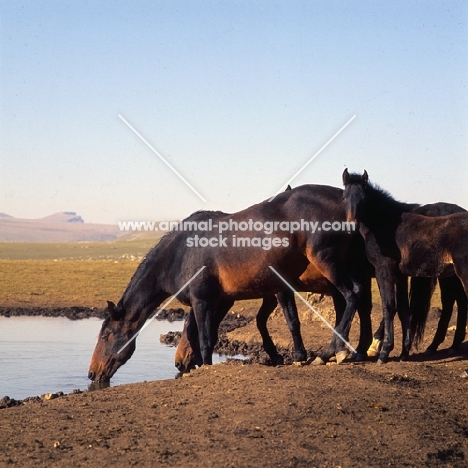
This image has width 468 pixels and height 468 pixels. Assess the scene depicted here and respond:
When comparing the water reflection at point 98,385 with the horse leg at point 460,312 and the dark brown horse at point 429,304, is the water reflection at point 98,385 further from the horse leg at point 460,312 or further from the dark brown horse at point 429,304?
the horse leg at point 460,312

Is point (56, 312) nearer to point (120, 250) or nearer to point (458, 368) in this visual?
point (458, 368)

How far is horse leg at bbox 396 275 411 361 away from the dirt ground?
1.31m

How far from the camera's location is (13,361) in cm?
1434

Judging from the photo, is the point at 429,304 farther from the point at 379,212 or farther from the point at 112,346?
the point at 112,346

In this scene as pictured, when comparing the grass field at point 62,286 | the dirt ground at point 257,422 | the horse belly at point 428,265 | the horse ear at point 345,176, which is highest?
the horse ear at point 345,176

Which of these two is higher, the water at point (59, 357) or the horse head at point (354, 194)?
the horse head at point (354, 194)

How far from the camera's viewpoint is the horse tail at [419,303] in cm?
1186

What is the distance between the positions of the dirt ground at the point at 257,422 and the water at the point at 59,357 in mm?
3308

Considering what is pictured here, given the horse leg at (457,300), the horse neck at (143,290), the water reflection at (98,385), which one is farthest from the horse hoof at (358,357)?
the water reflection at (98,385)

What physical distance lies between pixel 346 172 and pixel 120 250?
9641 centimetres

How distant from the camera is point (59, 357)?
48.9 ft

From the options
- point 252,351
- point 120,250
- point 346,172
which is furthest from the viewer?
point 120,250

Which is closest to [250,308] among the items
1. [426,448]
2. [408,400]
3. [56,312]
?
[56,312]

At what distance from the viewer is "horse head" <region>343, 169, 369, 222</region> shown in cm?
1008
